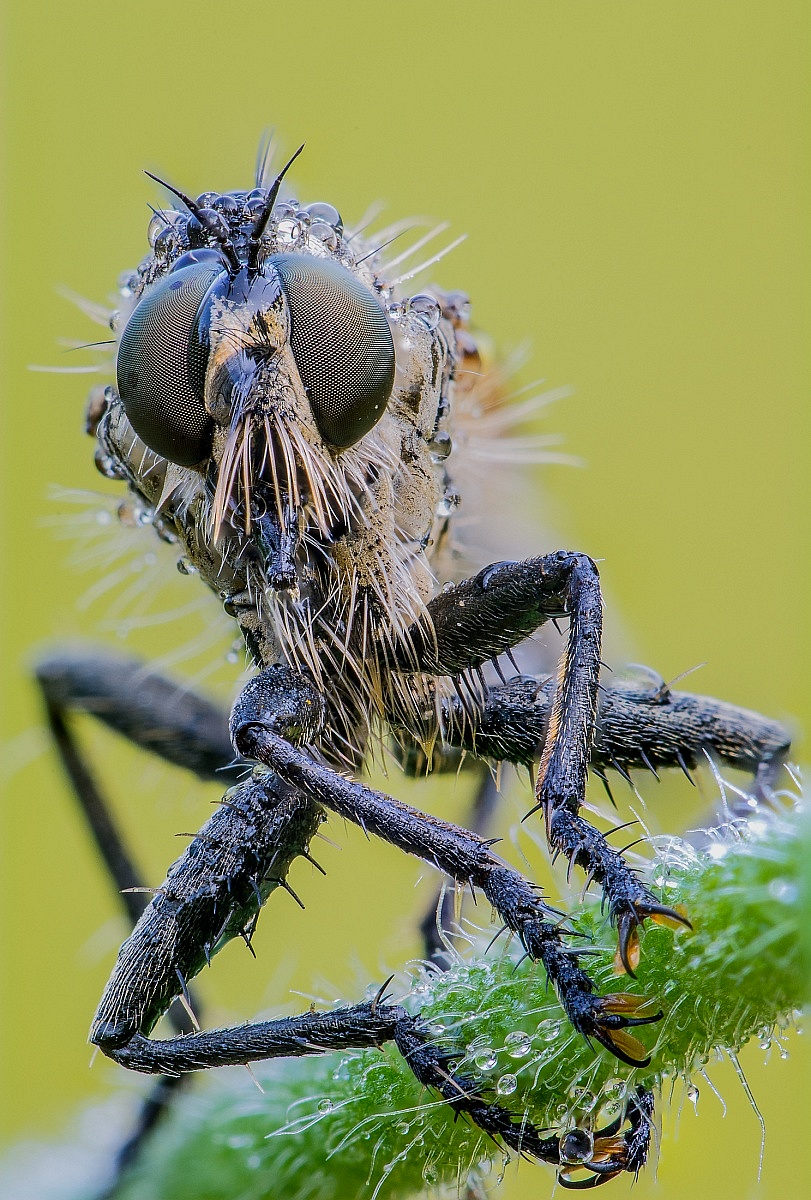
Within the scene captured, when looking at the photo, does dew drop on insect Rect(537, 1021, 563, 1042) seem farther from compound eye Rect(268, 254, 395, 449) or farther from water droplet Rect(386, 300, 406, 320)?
water droplet Rect(386, 300, 406, 320)

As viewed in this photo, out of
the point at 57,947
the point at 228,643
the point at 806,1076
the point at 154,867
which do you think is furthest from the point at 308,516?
the point at 57,947

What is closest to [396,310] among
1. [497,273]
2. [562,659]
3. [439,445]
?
[439,445]

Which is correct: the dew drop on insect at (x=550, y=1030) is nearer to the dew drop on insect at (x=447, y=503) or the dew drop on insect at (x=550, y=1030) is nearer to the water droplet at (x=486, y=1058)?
the water droplet at (x=486, y=1058)

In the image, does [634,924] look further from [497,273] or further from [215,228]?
[497,273]

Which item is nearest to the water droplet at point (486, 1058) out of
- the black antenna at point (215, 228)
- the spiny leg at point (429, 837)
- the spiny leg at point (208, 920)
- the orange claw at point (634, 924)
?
the spiny leg at point (429, 837)

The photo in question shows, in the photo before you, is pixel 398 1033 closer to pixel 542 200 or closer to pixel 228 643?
pixel 228 643

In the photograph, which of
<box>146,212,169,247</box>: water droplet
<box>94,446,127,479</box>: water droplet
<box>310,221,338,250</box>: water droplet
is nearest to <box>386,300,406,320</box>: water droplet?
<box>310,221,338,250</box>: water droplet

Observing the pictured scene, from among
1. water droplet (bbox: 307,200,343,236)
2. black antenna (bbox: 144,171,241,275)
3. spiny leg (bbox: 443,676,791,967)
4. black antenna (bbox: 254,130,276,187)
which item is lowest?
spiny leg (bbox: 443,676,791,967)
